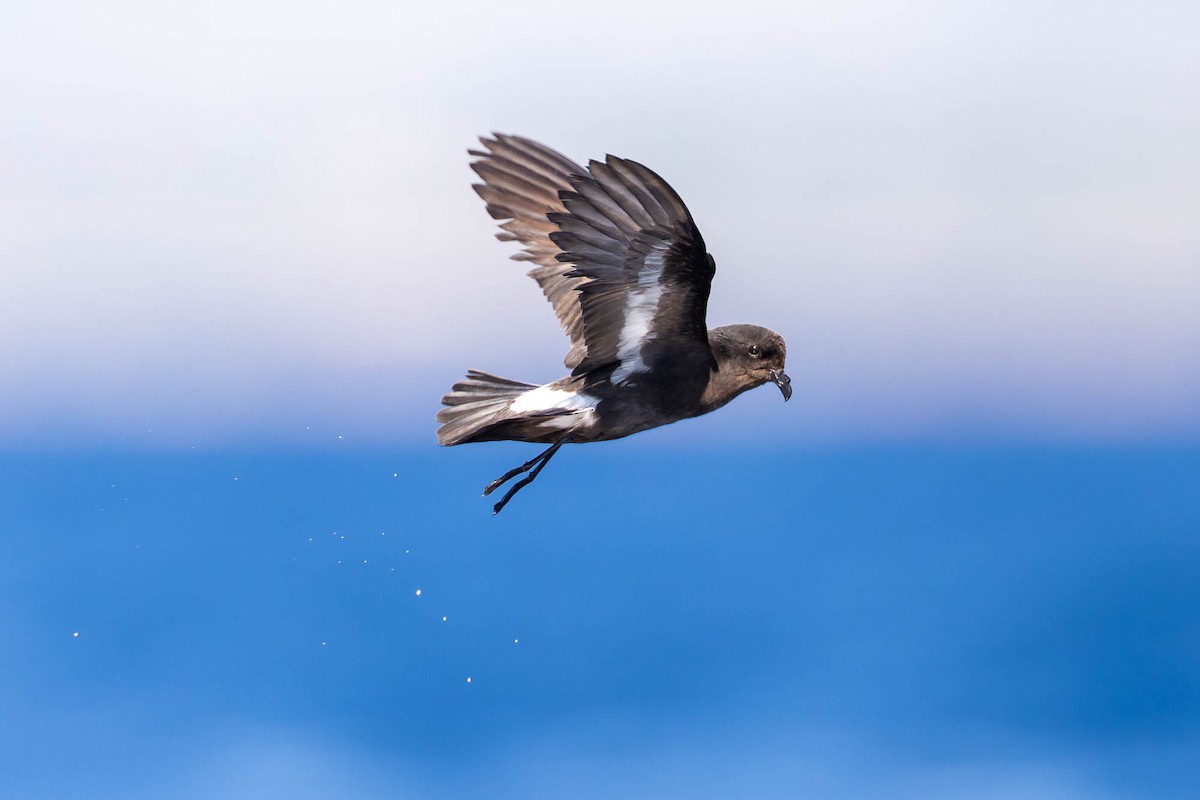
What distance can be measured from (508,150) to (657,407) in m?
1.65

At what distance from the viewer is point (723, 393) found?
22.9 feet

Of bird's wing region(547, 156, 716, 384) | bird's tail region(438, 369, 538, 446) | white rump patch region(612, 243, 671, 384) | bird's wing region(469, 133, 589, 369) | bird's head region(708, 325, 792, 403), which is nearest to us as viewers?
bird's wing region(547, 156, 716, 384)

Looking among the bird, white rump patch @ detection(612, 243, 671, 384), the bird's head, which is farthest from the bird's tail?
the bird's head

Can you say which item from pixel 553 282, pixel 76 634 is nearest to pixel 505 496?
pixel 553 282

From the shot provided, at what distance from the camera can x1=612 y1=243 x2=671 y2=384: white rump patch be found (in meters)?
6.43

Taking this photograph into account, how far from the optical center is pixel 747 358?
702 cm

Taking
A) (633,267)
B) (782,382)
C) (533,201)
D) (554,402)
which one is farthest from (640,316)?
(533,201)

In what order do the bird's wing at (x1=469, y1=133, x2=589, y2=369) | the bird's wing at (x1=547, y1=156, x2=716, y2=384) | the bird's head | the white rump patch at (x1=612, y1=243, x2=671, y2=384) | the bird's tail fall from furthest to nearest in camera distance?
the bird's wing at (x1=469, y1=133, x2=589, y2=369) < the bird's head < the bird's tail < the white rump patch at (x1=612, y1=243, x2=671, y2=384) < the bird's wing at (x1=547, y1=156, x2=716, y2=384)

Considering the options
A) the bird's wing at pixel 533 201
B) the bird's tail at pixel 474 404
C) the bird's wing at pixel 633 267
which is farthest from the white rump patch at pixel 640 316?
the bird's wing at pixel 533 201

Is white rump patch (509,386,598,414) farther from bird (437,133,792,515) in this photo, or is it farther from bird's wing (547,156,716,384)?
bird's wing (547,156,716,384)

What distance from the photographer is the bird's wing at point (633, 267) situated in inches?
244

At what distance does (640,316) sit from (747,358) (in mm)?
649

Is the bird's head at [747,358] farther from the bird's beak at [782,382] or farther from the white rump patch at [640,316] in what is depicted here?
the white rump patch at [640,316]

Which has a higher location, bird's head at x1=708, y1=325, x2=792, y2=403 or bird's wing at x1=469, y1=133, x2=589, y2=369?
bird's wing at x1=469, y1=133, x2=589, y2=369
